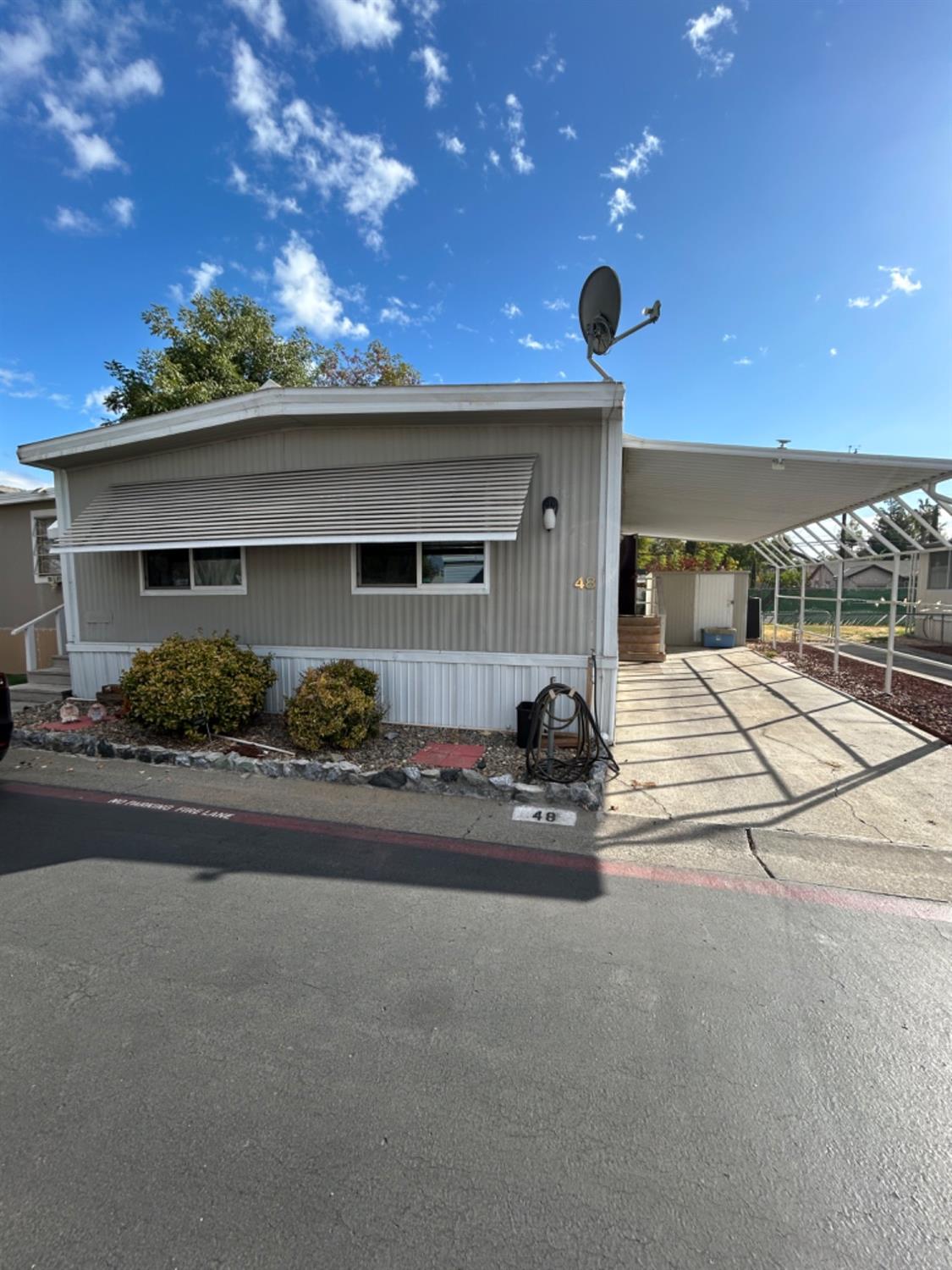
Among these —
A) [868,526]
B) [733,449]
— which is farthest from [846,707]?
[733,449]

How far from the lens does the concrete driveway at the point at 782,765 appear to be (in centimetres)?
425

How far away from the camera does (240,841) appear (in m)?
3.84

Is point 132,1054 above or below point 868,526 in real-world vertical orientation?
below

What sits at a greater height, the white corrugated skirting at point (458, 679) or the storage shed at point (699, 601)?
the storage shed at point (699, 601)

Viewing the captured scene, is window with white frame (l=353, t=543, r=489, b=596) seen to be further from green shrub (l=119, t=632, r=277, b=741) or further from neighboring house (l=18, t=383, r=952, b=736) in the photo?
green shrub (l=119, t=632, r=277, b=741)

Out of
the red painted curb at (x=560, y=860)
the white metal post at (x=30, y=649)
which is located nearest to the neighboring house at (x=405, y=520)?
the white metal post at (x=30, y=649)

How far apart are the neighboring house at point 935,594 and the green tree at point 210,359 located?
17100mm

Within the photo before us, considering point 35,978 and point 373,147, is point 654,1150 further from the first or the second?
point 373,147

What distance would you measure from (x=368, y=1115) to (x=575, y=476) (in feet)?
17.6

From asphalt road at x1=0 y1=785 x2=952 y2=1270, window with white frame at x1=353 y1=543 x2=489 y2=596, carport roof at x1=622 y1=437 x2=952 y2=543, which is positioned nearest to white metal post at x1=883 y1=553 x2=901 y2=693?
carport roof at x1=622 y1=437 x2=952 y2=543

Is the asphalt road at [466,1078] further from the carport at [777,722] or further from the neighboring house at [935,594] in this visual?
the neighboring house at [935,594]

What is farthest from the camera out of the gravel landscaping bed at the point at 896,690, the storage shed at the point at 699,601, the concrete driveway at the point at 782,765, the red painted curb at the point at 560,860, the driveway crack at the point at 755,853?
the storage shed at the point at 699,601

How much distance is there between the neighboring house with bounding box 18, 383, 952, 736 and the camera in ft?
18.7

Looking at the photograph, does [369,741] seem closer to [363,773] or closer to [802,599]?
[363,773]
